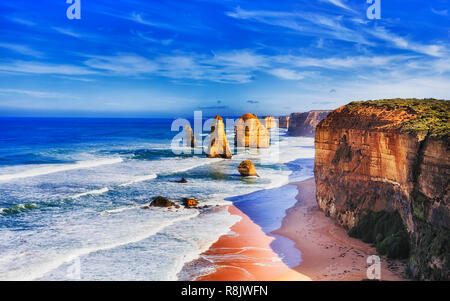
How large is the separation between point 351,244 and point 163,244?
30.9 ft

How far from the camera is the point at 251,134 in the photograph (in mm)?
67250

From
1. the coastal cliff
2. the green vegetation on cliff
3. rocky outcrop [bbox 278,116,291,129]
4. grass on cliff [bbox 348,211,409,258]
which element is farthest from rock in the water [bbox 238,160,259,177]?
rocky outcrop [bbox 278,116,291,129]

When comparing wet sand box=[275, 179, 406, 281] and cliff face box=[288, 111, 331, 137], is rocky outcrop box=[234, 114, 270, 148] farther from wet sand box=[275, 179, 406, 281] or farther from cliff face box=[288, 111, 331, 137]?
wet sand box=[275, 179, 406, 281]

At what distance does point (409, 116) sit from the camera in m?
15.5

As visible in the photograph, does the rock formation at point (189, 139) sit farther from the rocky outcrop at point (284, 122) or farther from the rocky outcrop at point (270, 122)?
the rocky outcrop at point (284, 122)

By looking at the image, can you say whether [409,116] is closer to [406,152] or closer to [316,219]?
[406,152]

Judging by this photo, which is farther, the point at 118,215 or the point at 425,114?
the point at 118,215

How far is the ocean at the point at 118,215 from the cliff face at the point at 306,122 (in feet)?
210

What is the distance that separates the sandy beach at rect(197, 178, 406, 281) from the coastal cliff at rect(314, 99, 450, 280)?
3.06 ft

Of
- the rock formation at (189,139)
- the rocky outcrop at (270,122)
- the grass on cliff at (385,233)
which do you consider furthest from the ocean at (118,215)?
the rocky outcrop at (270,122)

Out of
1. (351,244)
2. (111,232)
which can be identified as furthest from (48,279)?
(351,244)

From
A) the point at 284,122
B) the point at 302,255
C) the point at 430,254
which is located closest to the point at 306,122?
the point at 284,122

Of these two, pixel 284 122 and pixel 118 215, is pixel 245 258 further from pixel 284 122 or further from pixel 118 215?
pixel 284 122

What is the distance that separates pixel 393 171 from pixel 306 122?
3608 inches
